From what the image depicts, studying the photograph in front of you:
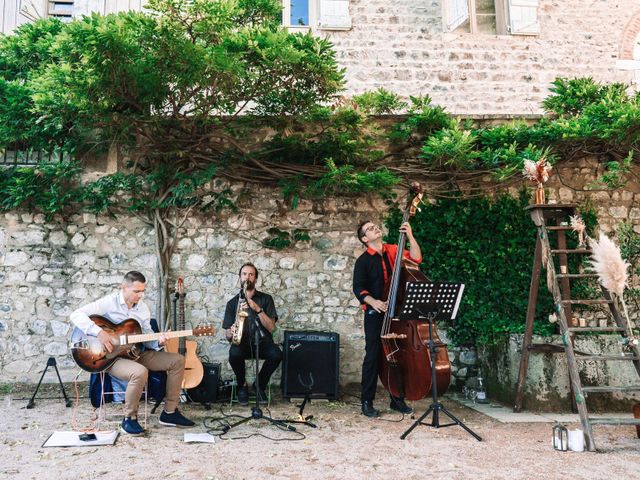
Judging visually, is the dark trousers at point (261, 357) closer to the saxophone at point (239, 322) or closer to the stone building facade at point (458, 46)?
the saxophone at point (239, 322)

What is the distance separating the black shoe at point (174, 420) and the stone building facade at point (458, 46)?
4576mm

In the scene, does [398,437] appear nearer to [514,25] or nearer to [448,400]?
[448,400]

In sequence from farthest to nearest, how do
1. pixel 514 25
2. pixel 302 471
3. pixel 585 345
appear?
pixel 514 25 → pixel 585 345 → pixel 302 471

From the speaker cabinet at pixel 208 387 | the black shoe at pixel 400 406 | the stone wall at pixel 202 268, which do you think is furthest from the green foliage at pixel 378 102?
the speaker cabinet at pixel 208 387

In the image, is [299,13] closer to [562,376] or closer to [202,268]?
[202,268]

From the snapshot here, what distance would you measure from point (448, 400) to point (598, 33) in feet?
18.4

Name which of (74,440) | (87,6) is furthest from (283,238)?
(87,6)

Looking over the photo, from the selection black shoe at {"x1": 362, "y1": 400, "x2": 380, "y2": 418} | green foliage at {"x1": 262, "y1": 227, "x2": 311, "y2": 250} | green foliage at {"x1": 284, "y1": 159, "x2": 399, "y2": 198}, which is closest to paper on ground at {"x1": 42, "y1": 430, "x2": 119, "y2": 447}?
black shoe at {"x1": 362, "y1": 400, "x2": 380, "y2": 418}

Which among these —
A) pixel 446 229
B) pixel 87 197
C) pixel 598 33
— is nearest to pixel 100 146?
pixel 87 197

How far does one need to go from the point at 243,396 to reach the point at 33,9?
580 cm

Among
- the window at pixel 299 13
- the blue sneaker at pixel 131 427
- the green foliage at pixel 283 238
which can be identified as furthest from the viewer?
A: the window at pixel 299 13

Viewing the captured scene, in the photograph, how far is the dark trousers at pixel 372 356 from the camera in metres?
4.64

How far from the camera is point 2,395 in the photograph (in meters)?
5.29

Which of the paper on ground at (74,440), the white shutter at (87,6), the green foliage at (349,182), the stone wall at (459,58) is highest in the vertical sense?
the white shutter at (87,6)
